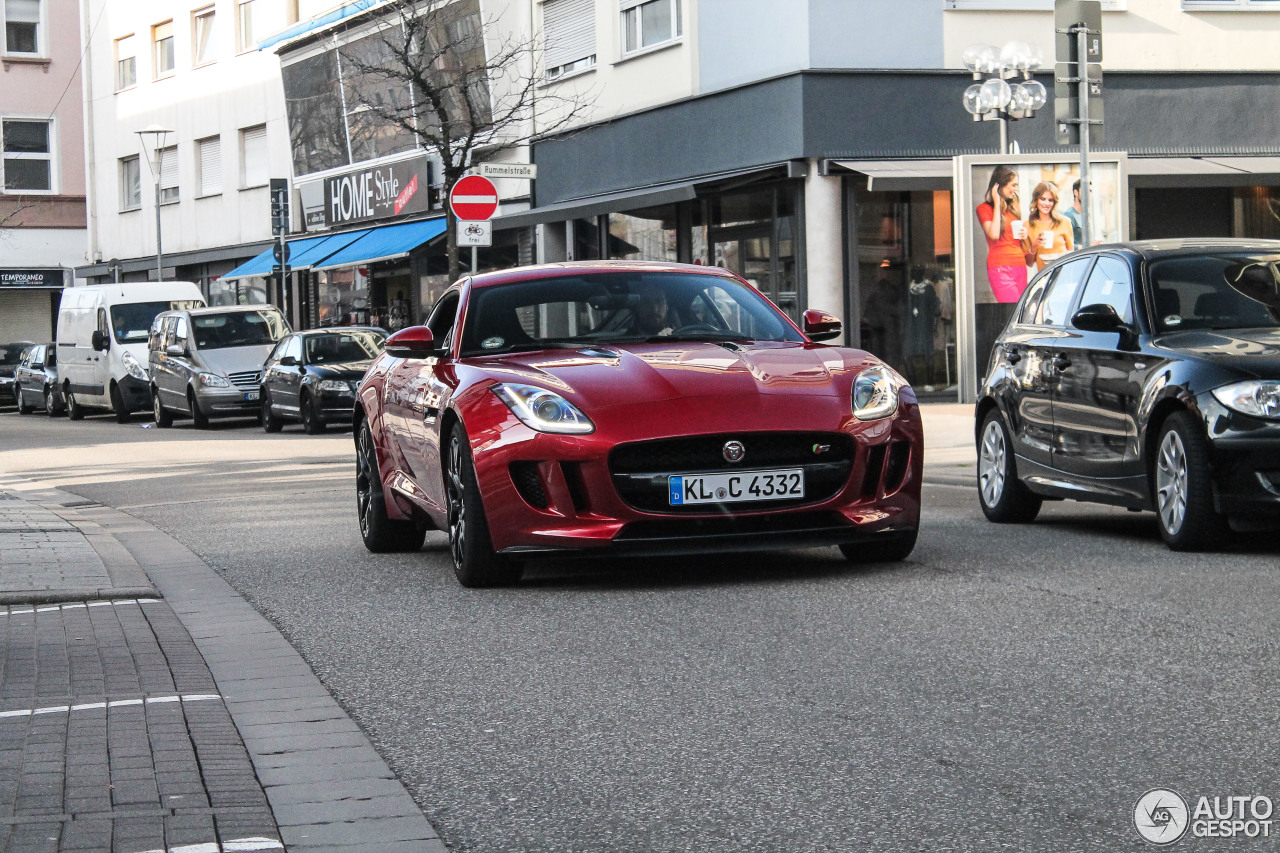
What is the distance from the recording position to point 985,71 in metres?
21.6

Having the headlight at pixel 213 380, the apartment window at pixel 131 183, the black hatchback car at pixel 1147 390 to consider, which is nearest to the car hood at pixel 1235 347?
the black hatchback car at pixel 1147 390

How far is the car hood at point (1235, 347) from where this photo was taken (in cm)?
848

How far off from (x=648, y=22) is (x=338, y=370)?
729 cm

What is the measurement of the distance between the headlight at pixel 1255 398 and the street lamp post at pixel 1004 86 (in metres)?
12.9

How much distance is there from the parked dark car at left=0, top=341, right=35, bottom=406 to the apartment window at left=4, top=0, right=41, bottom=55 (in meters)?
17.2

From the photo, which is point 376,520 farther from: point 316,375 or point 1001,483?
point 316,375

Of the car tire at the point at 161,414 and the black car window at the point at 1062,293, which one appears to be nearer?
the black car window at the point at 1062,293

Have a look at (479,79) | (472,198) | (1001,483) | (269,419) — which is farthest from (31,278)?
(1001,483)

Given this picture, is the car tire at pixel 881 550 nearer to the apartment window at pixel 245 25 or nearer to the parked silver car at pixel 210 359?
the parked silver car at pixel 210 359

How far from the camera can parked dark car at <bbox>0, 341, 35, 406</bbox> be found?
4316 centimetres

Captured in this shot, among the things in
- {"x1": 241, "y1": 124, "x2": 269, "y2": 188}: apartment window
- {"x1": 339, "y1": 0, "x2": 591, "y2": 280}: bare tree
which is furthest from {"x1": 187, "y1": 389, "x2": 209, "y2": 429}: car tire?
{"x1": 241, "y1": 124, "x2": 269, "y2": 188}: apartment window

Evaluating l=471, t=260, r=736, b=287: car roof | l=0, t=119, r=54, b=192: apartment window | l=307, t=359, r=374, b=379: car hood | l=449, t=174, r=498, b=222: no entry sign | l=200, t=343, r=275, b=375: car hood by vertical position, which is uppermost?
l=0, t=119, r=54, b=192: apartment window

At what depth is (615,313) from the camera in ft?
28.9

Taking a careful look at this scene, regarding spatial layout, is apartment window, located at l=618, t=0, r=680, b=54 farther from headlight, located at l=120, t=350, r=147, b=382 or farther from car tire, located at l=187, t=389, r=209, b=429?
headlight, located at l=120, t=350, r=147, b=382
